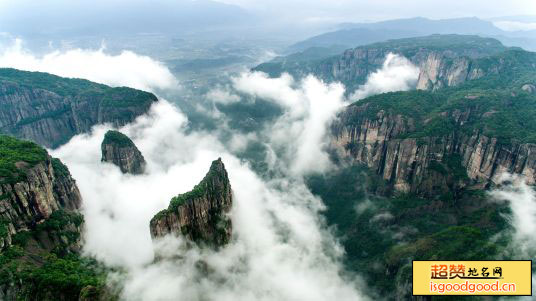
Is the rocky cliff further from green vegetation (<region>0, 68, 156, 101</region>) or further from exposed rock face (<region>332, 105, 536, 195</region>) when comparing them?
green vegetation (<region>0, 68, 156, 101</region>)

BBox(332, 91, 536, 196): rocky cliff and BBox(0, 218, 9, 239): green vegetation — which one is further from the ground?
BBox(0, 218, 9, 239): green vegetation

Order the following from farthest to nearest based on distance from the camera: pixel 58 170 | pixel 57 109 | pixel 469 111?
1. pixel 57 109
2. pixel 469 111
3. pixel 58 170

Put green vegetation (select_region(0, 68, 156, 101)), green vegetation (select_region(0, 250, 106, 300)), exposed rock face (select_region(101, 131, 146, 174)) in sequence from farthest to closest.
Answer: green vegetation (select_region(0, 68, 156, 101)), exposed rock face (select_region(101, 131, 146, 174)), green vegetation (select_region(0, 250, 106, 300))

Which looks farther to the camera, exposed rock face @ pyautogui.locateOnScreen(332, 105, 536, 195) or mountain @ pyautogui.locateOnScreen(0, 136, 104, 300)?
exposed rock face @ pyautogui.locateOnScreen(332, 105, 536, 195)

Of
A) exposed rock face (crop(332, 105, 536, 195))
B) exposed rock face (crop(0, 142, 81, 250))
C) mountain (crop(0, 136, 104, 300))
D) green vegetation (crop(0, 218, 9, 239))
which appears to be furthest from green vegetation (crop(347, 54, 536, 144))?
green vegetation (crop(0, 218, 9, 239))

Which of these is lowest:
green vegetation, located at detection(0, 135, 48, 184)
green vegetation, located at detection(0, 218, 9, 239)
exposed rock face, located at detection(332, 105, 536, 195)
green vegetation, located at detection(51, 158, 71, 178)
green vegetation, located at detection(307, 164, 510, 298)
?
green vegetation, located at detection(307, 164, 510, 298)

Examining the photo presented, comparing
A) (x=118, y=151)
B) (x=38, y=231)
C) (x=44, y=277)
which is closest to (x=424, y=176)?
(x=118, y=151)

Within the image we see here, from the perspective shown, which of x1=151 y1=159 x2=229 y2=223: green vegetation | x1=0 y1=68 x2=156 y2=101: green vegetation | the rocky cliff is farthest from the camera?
x1=0 y1=68 x2=156 y2=101: green vegetation

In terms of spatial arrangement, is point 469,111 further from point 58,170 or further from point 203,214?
point 58,170
